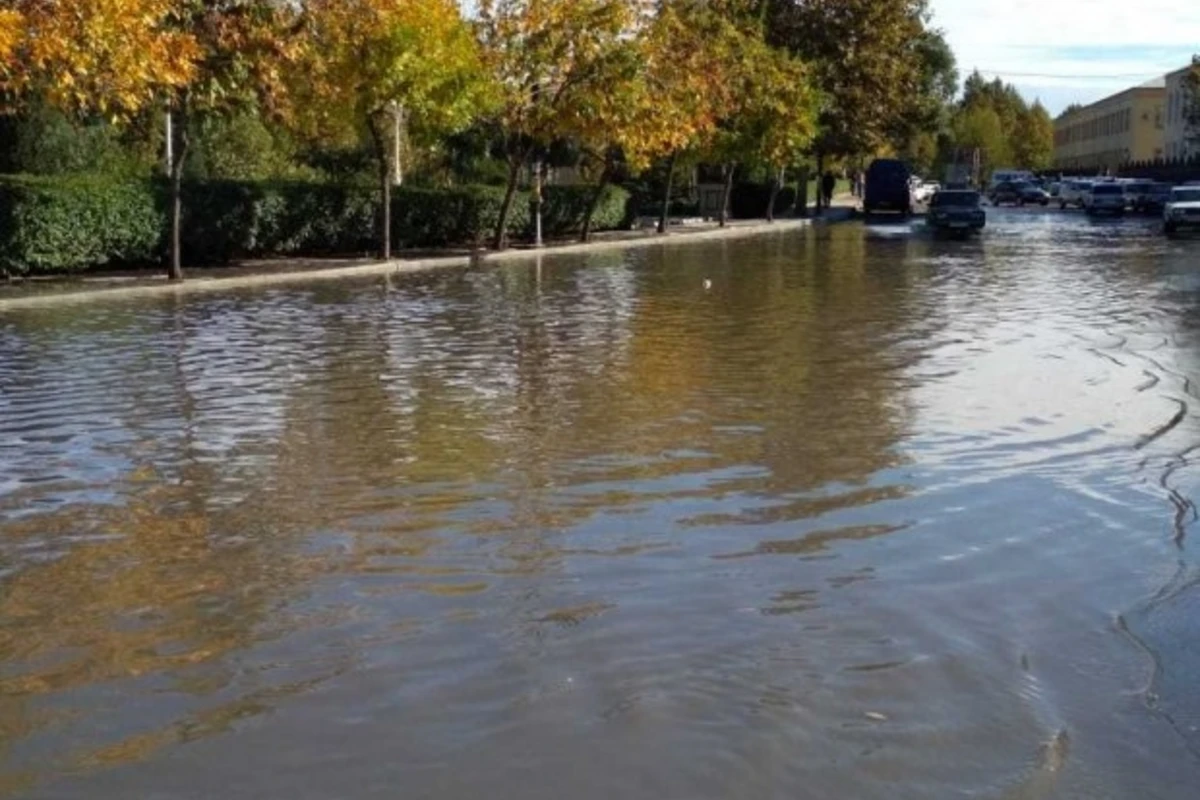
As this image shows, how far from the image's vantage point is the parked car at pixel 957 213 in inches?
1868

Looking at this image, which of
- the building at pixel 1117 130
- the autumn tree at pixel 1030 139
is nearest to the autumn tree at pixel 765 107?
the building at pixel 1117 130

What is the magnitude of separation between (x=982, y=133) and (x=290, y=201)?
125m

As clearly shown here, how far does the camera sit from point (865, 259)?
34.8m

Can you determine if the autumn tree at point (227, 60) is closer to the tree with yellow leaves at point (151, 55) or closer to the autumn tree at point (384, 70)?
the tree with yellow leaves at point (151, 55)

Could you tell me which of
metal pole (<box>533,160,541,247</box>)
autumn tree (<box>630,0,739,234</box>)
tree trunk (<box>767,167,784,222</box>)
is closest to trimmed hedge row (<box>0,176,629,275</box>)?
metal pole (<box>533,160,541,247</box>)

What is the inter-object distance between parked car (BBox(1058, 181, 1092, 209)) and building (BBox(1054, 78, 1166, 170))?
5689 cm

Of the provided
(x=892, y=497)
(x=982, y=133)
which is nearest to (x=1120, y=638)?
(x=892, y=497)

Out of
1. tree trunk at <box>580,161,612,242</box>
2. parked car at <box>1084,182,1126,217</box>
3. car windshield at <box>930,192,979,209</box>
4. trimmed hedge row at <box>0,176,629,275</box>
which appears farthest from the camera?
parked car at <box>1084,182,1126,217</box>

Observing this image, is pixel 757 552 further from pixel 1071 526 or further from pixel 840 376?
pixel 840 376

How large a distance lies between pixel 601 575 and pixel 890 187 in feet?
218

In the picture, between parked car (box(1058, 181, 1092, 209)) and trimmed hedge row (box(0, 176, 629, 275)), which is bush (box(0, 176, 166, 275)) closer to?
trimmed hedge row (box(0, 176, 629, 275))

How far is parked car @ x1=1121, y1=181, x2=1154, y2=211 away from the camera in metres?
70.1

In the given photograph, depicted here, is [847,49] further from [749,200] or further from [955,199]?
[955,199]

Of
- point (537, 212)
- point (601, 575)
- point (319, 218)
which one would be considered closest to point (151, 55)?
point (319, 218)
